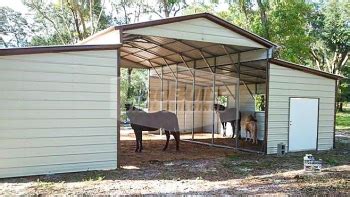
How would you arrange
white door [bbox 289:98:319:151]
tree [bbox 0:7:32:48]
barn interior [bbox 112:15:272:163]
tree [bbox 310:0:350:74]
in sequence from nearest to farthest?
1. white door [bbox 289:98:319:151]
2. barn interior [bbox 112:15:272:163]
3. tree [bbox 310:0:350:74]
4. tree [bbox 0:7:32:48]

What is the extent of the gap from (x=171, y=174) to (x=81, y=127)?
6.21 feet

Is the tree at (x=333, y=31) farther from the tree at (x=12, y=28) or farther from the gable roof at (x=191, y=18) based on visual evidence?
the tree at (x=12, y=28)

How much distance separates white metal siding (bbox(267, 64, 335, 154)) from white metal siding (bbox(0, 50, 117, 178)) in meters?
4.32

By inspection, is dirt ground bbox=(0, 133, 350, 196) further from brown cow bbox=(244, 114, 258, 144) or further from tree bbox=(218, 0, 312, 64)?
tree bbox=(218, 0, 312, 64)

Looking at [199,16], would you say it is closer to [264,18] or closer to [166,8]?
[264,18]

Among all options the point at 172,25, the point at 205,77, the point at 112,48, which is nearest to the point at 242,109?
the point at 205,77

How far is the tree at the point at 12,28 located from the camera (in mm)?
27594


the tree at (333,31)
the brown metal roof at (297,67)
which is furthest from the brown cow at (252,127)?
the tree at (333,31)

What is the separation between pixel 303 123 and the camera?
9.80m

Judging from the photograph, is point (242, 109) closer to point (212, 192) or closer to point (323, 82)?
point (323, 82)

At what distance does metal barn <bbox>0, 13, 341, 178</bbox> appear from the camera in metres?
6.16

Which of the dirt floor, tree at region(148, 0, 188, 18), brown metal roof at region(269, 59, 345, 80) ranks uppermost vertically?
tree at region(148, 0, 188, 18)

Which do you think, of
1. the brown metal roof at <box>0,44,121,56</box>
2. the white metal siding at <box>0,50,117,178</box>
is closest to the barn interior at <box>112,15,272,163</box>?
the white metal siding at <box>0,50,117,178</box>

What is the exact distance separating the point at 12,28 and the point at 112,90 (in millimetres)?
24673
